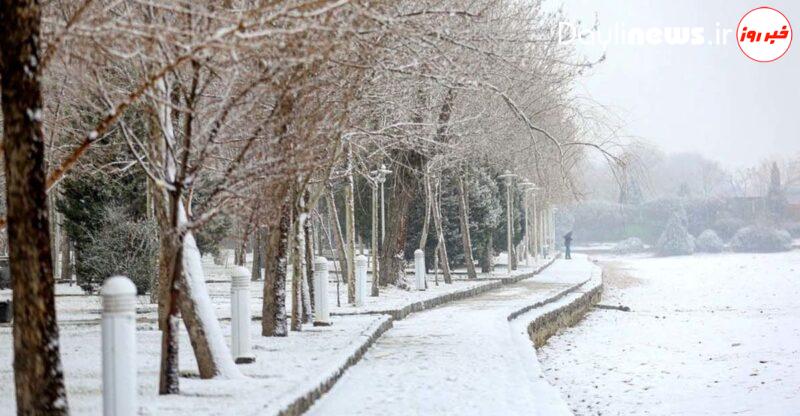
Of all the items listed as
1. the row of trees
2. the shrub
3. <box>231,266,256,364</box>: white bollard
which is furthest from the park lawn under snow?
the shrub

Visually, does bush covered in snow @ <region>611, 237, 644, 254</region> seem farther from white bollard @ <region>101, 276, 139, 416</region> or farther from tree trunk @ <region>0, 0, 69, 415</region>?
tree trunk @ <region>0, 0, 69, 415</region>

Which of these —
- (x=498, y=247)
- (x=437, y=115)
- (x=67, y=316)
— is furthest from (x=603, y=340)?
(x=498, y=247)

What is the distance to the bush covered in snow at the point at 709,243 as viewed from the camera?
94.4 meters

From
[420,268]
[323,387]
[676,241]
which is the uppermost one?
[676,241]

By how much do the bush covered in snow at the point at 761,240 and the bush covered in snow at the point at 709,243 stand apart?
286 centimetres

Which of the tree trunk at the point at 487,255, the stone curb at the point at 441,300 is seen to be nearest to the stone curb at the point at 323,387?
the stone curb at the point at 441,300

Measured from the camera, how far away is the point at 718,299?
4203cm

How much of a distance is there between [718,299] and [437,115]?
636 inches

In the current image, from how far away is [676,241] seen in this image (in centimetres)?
9469

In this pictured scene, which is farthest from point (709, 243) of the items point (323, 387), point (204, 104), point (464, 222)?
point (323, 387)

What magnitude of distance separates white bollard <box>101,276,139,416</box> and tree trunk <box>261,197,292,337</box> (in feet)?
27.3

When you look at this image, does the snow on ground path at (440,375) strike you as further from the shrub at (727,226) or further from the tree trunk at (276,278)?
the shrub at (727,226)

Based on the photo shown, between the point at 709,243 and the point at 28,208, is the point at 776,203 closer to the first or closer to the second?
the point at 709,243

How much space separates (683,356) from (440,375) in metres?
10.7
